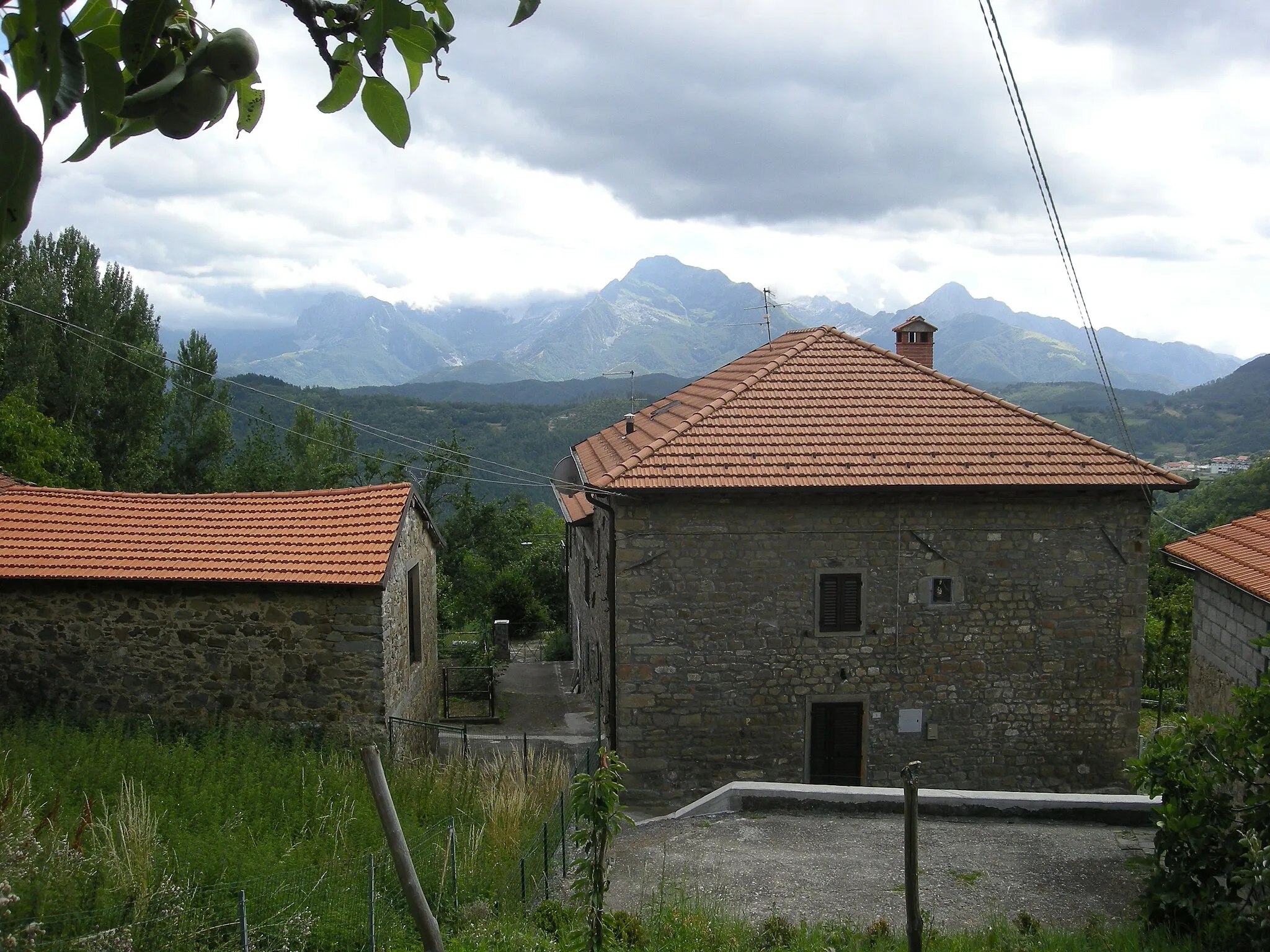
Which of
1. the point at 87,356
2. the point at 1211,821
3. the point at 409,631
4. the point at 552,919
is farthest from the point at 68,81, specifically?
the point at 87,356

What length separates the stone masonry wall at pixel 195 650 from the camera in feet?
33.0

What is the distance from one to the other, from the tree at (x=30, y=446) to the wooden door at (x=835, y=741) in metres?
15.2

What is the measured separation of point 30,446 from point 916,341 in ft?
58.7

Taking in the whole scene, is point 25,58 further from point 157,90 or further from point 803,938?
point 803,938

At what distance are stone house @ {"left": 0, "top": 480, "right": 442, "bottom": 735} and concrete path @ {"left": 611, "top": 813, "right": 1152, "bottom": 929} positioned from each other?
3.60m

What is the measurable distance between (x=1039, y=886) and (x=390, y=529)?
24.5 ft

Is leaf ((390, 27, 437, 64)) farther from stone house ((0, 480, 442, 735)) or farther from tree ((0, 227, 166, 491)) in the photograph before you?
tree ((0, 227, 166, 491))

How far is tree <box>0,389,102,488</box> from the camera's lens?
61.6 ft

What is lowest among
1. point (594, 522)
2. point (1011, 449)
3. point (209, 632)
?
point (209, 632)

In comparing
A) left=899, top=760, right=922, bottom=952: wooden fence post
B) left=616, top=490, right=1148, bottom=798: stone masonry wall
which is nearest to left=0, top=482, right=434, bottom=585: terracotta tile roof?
left=616, top=490, right=1148, bottom=798: stone masonry wall

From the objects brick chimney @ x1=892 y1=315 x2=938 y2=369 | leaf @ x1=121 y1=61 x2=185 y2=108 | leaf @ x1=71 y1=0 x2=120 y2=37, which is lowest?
leaf @ x1=121 y1=61 x2=185 y2=108

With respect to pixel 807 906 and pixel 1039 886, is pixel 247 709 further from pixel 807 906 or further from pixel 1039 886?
pixel 1039 886

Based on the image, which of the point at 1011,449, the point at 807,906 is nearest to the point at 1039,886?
the point at 807,906

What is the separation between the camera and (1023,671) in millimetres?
12242
